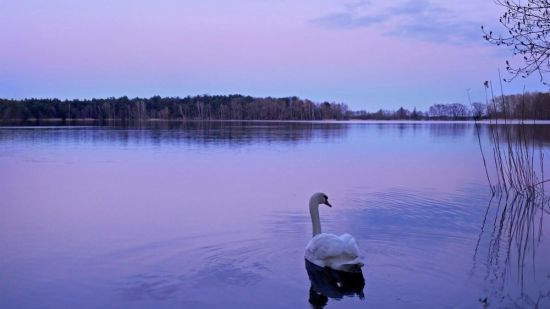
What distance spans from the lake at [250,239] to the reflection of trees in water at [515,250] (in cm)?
3

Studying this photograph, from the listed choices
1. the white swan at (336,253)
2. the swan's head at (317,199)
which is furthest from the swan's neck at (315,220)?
the white swan at (336,253)

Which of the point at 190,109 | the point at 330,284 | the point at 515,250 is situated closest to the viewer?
the point at 330,284

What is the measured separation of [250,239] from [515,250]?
4171 mm

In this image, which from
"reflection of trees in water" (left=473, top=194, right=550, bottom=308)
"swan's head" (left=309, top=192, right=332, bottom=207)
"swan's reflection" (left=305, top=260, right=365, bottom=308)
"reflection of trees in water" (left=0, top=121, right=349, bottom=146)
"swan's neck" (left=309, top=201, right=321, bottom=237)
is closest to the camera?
"swan's reflection" (left=305, top=260, right=365, bottom=308)

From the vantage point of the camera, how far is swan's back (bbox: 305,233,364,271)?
6848 mm

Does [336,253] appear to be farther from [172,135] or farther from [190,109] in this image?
[190,109]

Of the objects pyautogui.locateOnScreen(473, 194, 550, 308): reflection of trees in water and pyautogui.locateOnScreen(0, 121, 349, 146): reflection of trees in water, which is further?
pyautogui.locateOnScreen(0, 121, 349, 146): reflection of trees in water

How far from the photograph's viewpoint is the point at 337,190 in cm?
1412

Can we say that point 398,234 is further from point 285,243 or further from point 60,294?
point 60,294

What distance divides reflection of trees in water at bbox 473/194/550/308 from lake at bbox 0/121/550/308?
1.1 inches

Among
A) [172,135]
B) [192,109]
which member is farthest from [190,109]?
[172,135]

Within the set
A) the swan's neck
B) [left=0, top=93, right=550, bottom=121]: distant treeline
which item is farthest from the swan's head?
[left=0, top=93, right=550, bottom=121]: distant treeline

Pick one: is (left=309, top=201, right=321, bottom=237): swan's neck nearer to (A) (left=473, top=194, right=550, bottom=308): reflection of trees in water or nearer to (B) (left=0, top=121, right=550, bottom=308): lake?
(B) (left=0, top=121, right=550, bottom=308): lake

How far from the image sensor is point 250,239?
8.84 metres
